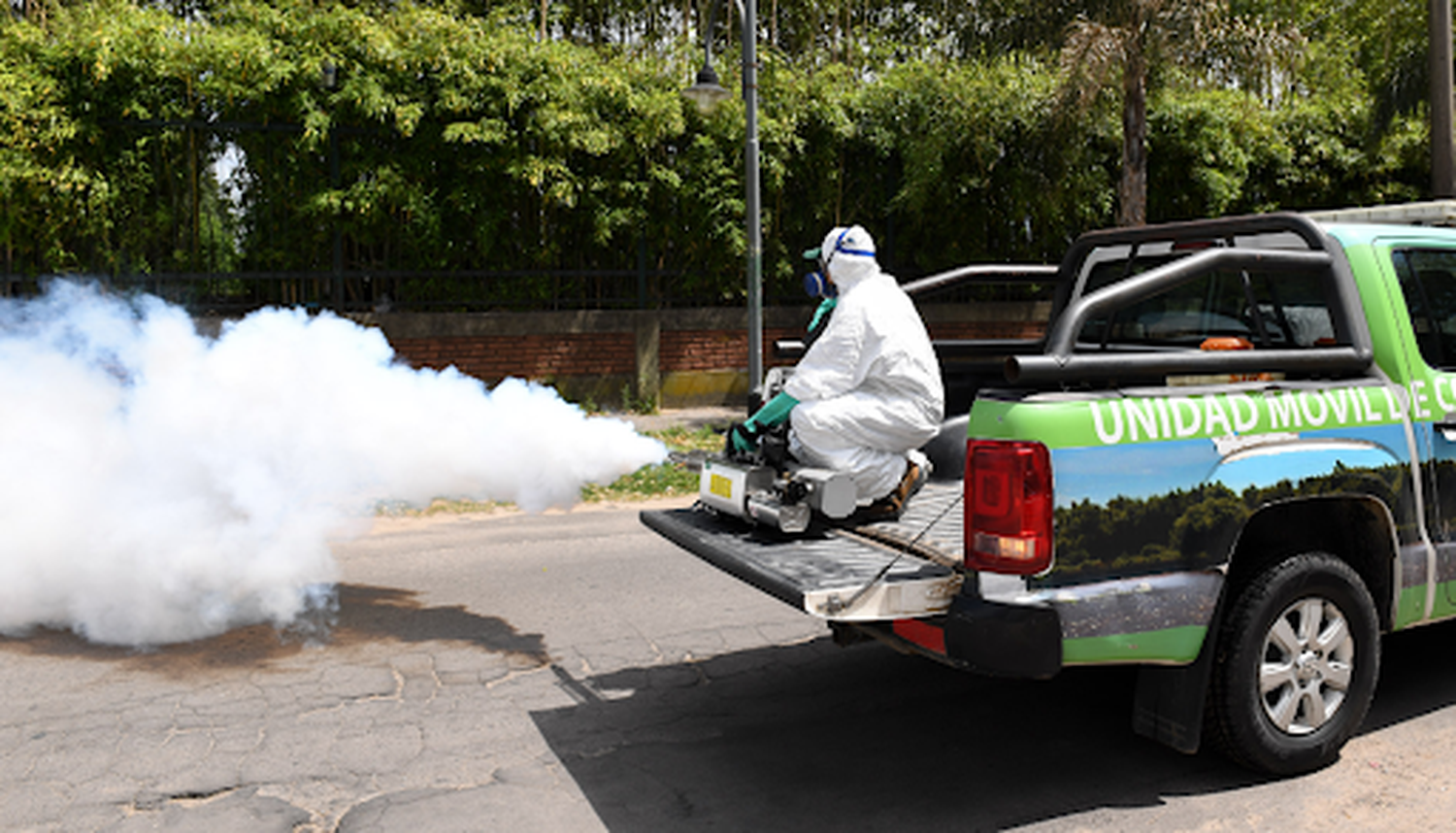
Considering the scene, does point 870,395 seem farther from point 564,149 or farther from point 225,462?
point 564,149

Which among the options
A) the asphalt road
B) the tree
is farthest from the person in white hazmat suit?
the tree

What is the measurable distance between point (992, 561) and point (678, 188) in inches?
462

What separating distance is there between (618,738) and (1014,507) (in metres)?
1.96

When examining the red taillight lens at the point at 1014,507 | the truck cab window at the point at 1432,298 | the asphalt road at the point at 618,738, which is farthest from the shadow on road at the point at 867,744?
the truck cab window at the point at 1432,298

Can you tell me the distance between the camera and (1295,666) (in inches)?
160

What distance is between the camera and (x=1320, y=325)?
197 inches

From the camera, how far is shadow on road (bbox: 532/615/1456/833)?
3.94 metres

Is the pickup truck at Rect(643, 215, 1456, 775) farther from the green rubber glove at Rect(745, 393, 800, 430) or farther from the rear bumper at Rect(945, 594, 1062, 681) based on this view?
the green rubber glove at Rect(745, 393, 800, 430)

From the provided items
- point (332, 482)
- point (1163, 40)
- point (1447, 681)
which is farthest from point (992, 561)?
point (1163, 40)

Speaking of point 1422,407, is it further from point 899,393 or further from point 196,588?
point 196,588

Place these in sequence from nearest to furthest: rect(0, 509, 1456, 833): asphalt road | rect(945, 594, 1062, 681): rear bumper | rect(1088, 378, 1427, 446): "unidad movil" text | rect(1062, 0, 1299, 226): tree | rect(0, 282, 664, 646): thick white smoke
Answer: rect(945, 594, 1062, 681): rear bumper, rect(1088, 378, 1427, 446): "unidad movil" text, rect(0, 509, 1456, 833): asphalt road, rect(0, 282, 664, 646): thick white smoke, rect(1062, 0, 1299, 226): tree

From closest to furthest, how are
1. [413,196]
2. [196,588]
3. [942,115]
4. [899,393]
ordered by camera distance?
[899,393], [196,588], [413,196], [942,115]

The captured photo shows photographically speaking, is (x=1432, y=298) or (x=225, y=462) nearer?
(x=1432, y=298)

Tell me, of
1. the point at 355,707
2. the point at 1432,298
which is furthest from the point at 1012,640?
the point at 355,707
